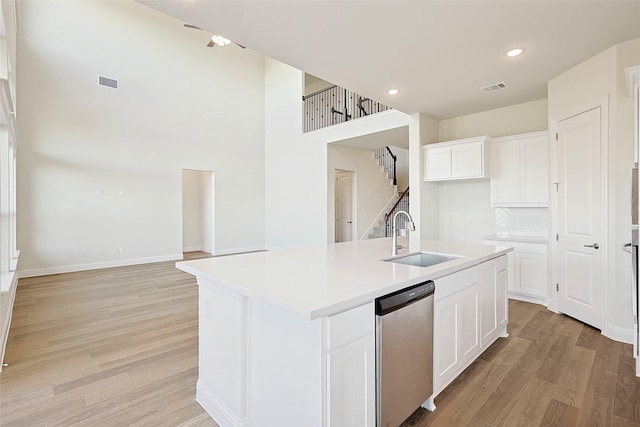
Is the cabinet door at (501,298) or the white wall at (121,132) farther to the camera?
the white wall at (121,132)

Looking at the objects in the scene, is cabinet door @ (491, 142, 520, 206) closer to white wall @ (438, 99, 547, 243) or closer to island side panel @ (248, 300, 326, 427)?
white wall @ (438, 99, 547, 243)

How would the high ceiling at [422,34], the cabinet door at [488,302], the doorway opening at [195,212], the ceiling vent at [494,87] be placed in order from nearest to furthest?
1. the high ceiling at [422,34]
2. the cabinet door at [488,302]
3. the ceiling vent at [494,87]
4. the doorway opening at [195,212]

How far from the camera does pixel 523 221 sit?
4.59 m

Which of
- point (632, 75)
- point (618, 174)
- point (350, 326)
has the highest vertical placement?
point (632, 75)

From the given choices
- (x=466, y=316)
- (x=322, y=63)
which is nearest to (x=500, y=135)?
(x=322, y=63)

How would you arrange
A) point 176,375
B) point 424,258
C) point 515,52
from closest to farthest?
point 176,375
point 424,258
point 515,52

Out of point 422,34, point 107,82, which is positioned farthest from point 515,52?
point 107,82

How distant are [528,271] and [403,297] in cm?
339

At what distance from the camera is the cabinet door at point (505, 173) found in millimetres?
4395

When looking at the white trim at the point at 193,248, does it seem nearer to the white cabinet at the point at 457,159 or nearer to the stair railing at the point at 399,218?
the stair railing at the point at 399,218

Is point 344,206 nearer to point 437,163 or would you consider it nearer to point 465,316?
point 437,163

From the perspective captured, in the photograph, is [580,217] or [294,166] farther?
[294,166]

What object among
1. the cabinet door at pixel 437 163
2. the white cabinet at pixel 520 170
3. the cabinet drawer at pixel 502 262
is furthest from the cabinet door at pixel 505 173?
the cabinet drawer at pixel 502 262

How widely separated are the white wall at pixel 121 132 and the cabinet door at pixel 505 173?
648 centimetres
